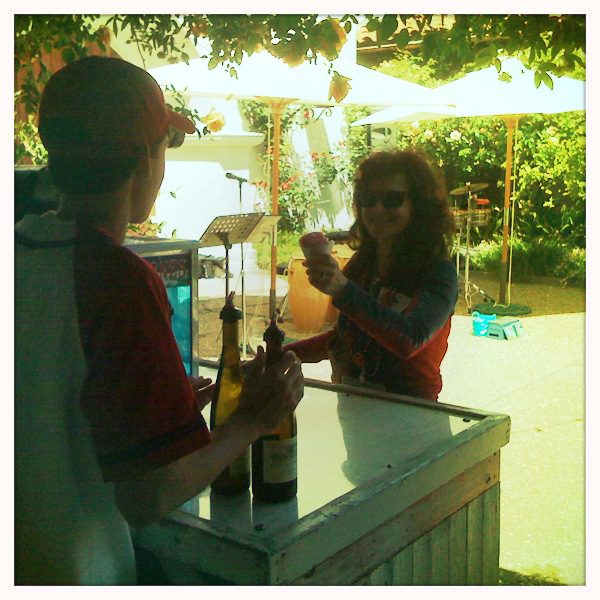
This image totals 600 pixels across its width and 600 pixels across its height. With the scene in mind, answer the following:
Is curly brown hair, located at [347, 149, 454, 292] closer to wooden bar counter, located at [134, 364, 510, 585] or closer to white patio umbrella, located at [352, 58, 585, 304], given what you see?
white patio umbrella, located at [352, 58, 585, 304]

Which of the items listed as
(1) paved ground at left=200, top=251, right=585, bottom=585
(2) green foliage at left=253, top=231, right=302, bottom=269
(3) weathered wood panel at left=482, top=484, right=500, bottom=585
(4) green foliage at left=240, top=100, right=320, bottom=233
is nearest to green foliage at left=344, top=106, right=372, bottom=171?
(4) green foliage at left=240, top=100, right=320, bottom=233

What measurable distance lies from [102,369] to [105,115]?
0.40 m

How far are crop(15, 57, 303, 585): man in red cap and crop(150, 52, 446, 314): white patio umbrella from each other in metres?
0.73

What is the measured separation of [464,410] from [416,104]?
4.01ft

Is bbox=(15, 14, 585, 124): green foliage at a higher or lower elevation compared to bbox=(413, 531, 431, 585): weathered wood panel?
higher

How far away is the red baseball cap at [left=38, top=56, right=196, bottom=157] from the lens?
103 centimetres

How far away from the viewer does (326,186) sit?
6.54ft

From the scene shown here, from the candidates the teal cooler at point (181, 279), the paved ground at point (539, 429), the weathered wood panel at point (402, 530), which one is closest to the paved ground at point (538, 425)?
the paved ground at point (539, 429)

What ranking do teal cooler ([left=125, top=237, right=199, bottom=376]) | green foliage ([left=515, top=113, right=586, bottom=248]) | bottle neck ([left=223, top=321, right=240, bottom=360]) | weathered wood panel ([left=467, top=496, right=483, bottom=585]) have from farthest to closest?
green foliage ([left=515, top=113, right=586, bottom=248]) < teal cooler ([left=125, top=237, right=199, bottom=376]) < weathered wood panel ([left=467, top=496, right=483, bottom=585]) < bottle neck ([left=223, top=321, right=240, bottom=360])

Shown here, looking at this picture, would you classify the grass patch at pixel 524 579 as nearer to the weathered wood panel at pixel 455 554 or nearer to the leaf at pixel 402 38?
the weathered wood panel at pixel 455 554

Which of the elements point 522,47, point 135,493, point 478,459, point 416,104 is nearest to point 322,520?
point 135,493

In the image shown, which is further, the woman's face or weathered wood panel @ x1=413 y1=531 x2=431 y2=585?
the woman's face

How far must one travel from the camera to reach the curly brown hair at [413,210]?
183 centimetres

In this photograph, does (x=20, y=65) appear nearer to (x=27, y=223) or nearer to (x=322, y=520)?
(x=27, y=223)
